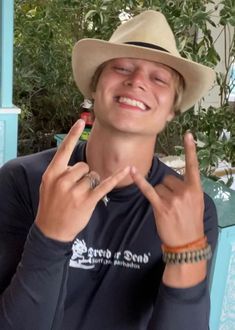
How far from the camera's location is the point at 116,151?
922 millimetres

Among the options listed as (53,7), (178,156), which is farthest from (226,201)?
(53,7)

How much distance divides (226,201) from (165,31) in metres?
0.76

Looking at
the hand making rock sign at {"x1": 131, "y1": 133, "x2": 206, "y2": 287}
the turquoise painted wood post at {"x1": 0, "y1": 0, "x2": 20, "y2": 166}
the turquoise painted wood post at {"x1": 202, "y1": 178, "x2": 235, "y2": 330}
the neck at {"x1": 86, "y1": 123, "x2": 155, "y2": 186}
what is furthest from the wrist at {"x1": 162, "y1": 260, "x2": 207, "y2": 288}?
the turquoise painted wood post at {"x1": 0, "y1": 0, "x2": 20, "y2": 166}

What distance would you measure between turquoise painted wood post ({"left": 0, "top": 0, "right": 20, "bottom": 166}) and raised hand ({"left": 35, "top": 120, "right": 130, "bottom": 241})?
5.98ft

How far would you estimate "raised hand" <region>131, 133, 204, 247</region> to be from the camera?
76cm

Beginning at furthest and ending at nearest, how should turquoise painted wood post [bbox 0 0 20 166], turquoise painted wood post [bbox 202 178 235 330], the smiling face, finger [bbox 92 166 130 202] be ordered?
turquoise painted wood post [bbox 0 0 20 166]
turquoise painted wood post [bbox 202 178 235 330]
the smiling face
finger [bbox 92 166 130 202]

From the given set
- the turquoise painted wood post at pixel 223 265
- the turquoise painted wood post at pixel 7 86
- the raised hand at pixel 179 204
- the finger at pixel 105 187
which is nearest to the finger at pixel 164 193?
the raised hand at pixel 179 204

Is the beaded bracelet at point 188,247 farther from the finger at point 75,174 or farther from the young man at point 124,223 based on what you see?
the finger at point 75,174

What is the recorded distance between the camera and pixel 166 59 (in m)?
0.93

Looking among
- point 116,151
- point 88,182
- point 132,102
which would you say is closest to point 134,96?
point 132,102

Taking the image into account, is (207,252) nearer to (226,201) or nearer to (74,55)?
(74,55)

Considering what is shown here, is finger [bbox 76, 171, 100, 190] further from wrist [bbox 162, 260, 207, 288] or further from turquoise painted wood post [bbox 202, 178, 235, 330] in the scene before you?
turquoise painted wood post [bbox 202, 178, 235, 330]

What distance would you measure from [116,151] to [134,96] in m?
0.12

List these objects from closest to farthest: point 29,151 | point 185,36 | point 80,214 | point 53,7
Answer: point 80,214 → point 185,36 → point 53,7 → point 29,151
